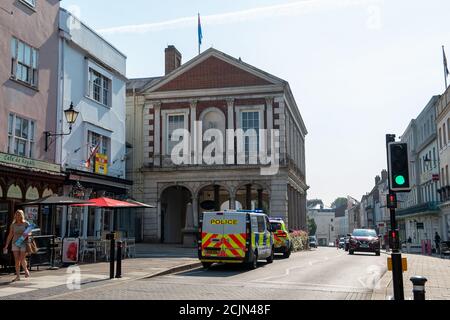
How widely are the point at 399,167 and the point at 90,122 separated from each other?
19.4 metres

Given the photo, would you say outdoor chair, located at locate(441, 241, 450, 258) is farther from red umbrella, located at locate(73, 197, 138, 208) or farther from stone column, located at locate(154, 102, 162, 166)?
stone column, located at locate(154, 102, 162, 166)

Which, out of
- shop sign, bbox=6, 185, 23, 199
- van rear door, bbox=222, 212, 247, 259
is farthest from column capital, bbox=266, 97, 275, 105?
shop sign, bbox=6, 185, 23, 199

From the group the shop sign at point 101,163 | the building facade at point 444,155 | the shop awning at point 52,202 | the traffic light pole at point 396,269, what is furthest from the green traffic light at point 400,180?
the building facade at point 444,155

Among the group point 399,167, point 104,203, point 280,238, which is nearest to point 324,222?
point 280,238

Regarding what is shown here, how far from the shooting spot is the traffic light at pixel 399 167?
33.1 ft

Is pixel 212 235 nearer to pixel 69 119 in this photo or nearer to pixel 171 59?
pixel 69 119

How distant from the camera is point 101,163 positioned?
1085 inches

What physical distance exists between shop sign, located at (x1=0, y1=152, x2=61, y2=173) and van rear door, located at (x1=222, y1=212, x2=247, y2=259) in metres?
8.02

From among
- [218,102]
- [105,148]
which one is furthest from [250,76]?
[105,148]

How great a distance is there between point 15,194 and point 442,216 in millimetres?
35971

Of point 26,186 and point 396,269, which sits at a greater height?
point 26,186

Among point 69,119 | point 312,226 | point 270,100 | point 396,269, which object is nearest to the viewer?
point 396,269

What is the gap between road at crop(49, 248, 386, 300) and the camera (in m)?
11.5
